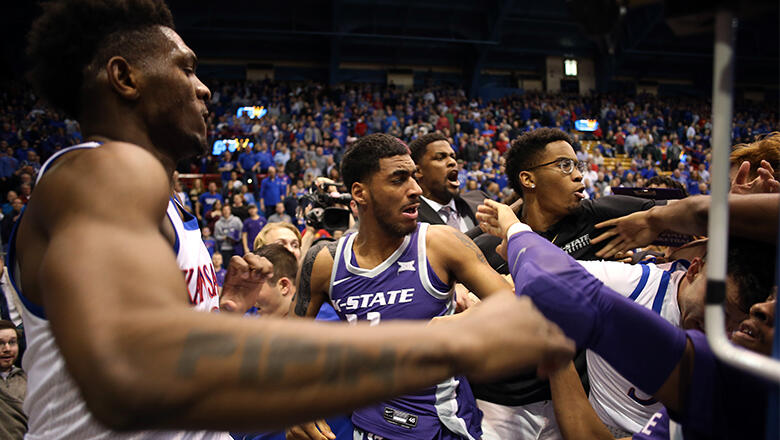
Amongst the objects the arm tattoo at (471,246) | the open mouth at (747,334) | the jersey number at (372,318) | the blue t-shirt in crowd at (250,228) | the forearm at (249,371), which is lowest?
the blue t-shirt in crowd at (250,228)

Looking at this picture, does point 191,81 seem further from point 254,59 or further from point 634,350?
point 254,59

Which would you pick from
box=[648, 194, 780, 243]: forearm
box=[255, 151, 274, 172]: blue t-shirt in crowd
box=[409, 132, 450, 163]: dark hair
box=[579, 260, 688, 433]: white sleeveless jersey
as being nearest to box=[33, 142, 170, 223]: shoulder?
box=[648, 194, 780, 243]: forearm

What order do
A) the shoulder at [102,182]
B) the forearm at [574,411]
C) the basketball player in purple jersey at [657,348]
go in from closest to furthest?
the shoulder at [102,182] → the basketball player in purple jersey at [657,348] → the forearm at [574,411]

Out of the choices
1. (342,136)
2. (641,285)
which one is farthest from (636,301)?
(342,136)

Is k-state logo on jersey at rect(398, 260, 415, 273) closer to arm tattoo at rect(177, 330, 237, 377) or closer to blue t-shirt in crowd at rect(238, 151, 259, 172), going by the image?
arm tattoo at rect(177, 330, 237, 377)

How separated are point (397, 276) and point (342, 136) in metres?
16.2

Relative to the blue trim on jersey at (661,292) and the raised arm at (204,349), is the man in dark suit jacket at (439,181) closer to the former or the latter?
the blue trim on jersey at (661,292)

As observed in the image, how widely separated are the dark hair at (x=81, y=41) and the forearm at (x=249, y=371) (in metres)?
0.95

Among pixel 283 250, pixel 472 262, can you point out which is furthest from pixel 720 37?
pixel 283 250

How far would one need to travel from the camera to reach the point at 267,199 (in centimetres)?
1261

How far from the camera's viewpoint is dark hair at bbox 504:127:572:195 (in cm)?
340

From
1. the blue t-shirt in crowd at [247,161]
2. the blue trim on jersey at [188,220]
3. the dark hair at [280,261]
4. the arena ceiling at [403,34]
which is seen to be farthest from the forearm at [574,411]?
the arena ceiling at [403,34]

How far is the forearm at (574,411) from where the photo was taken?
78.7 inches

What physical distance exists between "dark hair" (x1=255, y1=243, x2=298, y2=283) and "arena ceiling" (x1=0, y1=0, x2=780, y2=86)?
18.6m
